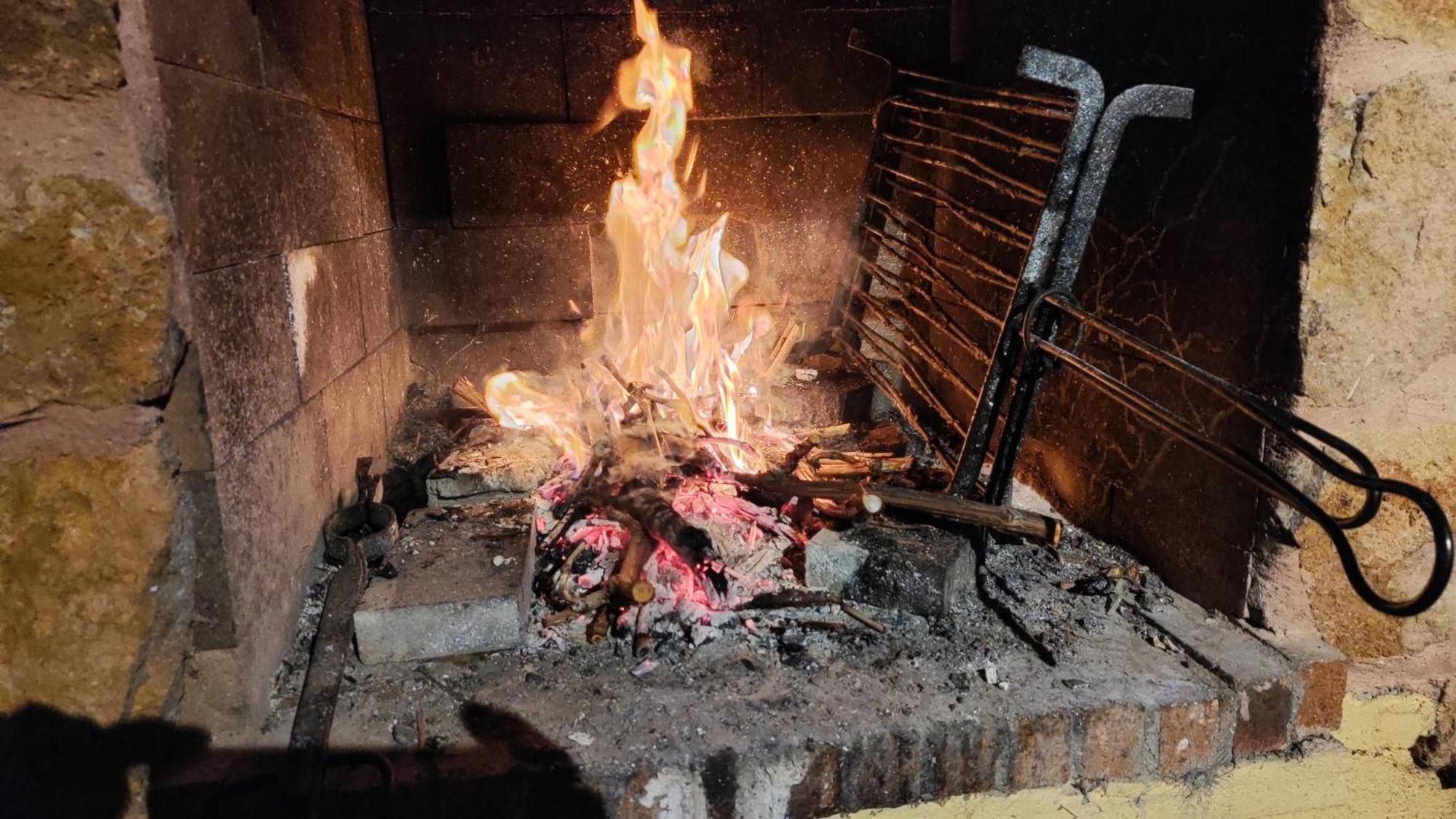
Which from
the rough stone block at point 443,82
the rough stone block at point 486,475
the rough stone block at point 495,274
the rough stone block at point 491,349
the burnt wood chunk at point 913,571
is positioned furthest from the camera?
the rough stone block at point 491,349

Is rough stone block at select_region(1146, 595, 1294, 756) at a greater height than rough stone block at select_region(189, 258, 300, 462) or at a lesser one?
lesser

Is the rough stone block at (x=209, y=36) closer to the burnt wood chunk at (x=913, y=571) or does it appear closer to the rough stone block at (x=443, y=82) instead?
the rough stone block at (x=443, y=82)

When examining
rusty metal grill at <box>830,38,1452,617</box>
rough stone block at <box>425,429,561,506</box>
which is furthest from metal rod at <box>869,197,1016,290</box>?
rough stone block at <box>425,429,561,506</box>

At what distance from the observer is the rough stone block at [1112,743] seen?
2.74m

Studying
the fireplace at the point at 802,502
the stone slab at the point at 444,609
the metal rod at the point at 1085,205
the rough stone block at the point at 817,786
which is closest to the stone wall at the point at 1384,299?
the fireplace at the point at 802,502

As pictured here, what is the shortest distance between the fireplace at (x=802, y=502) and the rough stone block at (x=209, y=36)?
0.7 inches

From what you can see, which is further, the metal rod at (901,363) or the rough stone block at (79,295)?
the metal rod at (901,363)

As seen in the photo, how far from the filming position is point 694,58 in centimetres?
550

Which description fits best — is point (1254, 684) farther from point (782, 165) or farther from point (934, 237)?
point (782, 165)

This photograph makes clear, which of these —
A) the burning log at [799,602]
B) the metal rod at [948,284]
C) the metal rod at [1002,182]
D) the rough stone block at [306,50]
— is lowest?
the burning log at [799,602]

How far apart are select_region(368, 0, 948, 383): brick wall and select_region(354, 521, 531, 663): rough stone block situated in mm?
2928

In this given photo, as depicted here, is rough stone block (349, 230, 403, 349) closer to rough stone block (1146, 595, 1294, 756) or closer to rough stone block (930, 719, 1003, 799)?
rough stone block (930, 719, 1003, 799)

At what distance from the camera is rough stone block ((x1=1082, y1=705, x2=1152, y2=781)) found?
2.74 metres

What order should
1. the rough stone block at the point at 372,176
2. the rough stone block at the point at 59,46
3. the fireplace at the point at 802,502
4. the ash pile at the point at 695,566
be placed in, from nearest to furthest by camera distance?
1. the rough stone block at the point at 59,46
2. the fireplace at the point at 802,502
3. the ash pile at the point at 695,566
4. the rough stone block at the point at 372,176
